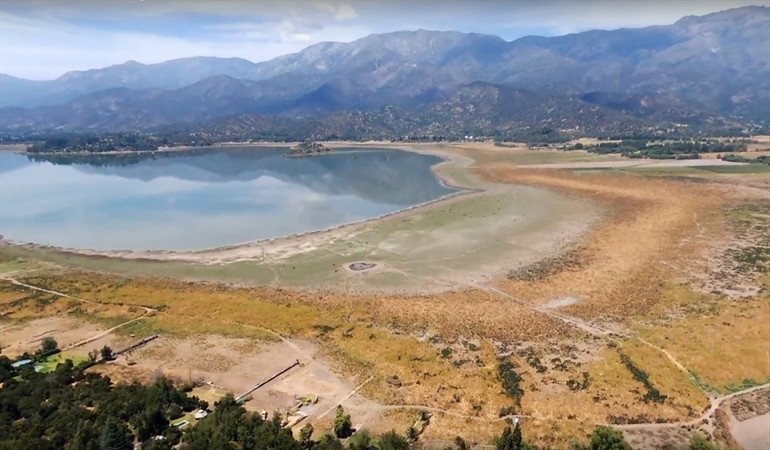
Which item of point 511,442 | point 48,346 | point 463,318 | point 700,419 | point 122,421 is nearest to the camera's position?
point 511,442

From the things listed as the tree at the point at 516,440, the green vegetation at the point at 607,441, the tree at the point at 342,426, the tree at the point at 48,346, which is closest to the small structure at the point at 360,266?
the tree at the point at 48,346

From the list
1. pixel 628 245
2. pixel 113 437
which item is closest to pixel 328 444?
pixel 113 437

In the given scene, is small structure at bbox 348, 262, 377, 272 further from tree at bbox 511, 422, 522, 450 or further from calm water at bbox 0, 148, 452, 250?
tree at bbox 511, 422, 522, 450

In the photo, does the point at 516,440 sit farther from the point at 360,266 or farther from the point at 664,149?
the point at 664,149

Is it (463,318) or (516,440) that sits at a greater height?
(516,440)

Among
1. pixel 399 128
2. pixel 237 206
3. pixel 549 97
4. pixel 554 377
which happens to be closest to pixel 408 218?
pixel 237 206

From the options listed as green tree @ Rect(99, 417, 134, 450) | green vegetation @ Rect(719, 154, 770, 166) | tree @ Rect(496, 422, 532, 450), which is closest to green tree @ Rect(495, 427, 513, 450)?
tree @ Rect(496, 422, 532, 450)
